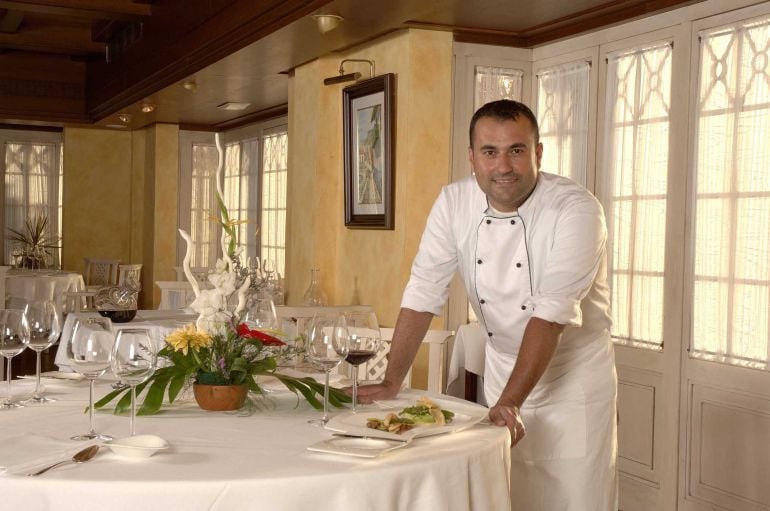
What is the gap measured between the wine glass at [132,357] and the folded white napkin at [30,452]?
15 centimetres

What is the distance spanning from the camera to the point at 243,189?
10.3 meters

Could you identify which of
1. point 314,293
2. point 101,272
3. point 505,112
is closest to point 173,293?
point 314,293

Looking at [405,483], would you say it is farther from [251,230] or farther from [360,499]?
[251,230]

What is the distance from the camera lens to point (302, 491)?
65.8 inches

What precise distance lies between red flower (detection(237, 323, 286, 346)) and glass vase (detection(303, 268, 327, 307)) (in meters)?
3.72

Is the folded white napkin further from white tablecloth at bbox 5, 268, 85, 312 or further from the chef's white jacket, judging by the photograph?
white tablecloth at bbox 5, 268, 85, 312

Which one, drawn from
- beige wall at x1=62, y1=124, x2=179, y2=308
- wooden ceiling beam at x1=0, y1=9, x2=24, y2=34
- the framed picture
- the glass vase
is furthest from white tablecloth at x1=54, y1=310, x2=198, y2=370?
beige wall at x1=62, y1=124, x2=179, y2=308

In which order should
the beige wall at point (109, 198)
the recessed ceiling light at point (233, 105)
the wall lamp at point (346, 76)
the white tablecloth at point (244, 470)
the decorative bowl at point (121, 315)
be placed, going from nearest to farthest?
the white tablecloth at point (244, 470), the decorative bowl at point (121, 315), the wall lamp at point (346, 76), the recessed ceiling light at point (233, 105), the beige wall at point (109, 198)

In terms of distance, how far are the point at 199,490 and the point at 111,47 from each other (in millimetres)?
8170

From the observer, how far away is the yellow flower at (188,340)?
2137 millimetres

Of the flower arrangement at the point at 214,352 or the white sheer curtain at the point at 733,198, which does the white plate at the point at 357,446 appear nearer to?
the flower arrangement at the point at 214,352

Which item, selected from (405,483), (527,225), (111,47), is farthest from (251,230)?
(405,483)

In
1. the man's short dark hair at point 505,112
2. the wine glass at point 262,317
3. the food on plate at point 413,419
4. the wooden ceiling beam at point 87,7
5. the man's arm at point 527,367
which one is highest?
the wooden ceiling beam at point 87,7

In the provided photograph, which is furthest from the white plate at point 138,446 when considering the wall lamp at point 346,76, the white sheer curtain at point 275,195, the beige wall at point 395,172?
the white sheer curtain at point 275,195
